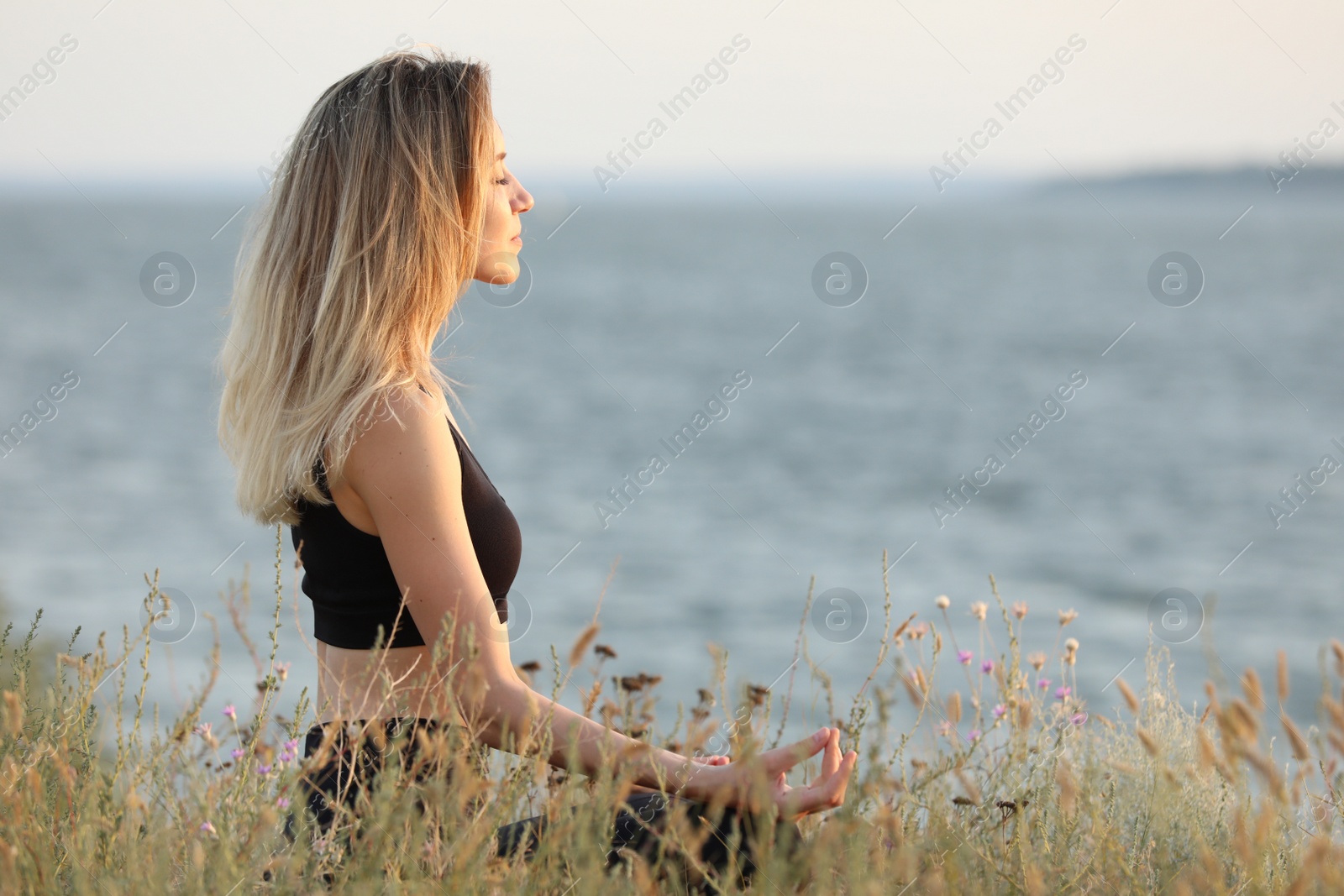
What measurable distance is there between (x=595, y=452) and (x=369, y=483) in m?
22.2

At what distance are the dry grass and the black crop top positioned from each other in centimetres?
26

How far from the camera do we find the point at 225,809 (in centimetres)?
216

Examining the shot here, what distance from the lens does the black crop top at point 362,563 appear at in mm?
2693

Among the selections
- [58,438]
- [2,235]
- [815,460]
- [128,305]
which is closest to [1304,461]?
[815,460]

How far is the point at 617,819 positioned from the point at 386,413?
0.99 meters

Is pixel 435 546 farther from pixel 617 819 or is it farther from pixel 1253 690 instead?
pixel 1253 690

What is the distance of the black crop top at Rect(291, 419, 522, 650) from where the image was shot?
8.84 ft

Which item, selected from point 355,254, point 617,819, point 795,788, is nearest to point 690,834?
point 795,788

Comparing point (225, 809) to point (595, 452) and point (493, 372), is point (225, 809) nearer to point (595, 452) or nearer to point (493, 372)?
point (595, 452)

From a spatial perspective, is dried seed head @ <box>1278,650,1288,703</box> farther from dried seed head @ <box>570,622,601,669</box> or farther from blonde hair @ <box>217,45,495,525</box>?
blonde hair @ <box>217,45,495,525</box>

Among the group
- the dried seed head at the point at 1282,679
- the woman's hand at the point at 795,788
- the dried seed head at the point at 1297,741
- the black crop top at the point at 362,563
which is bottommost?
the woman's hand at the point at 795,788

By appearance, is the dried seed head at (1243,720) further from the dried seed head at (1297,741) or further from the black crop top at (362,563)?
the black crop top at (362,563)

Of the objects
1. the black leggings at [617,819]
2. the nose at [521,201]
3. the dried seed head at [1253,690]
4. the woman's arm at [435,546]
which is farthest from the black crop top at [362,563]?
the dried seed head at [1253,690]

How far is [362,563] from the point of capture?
8.86ft
